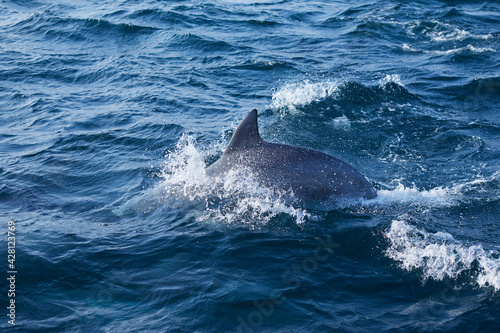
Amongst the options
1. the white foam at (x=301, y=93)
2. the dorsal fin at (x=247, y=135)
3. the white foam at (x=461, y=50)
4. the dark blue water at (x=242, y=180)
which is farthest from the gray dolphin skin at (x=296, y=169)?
the white foam at (x=461, y=50)

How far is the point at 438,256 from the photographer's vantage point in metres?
7.58

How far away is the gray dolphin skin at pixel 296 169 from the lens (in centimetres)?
918

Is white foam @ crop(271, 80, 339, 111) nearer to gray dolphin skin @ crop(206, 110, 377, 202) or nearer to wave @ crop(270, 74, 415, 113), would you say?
wave @ crop(270, 74, 415, 113)

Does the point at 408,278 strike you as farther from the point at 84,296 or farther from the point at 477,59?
the point at 477,59

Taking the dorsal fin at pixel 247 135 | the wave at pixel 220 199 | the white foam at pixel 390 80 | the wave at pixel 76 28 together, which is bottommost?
the wave at pixel 220 199

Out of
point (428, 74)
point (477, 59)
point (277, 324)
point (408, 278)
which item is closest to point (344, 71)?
point (428, 74)

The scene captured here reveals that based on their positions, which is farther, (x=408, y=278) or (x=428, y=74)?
(x=428, y=74)

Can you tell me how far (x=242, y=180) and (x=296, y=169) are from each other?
101 centimetres

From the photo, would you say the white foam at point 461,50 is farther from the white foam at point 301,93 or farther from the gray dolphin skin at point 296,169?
the gray dolphin skin at point 296,169

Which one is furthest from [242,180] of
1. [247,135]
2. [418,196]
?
[418,196]

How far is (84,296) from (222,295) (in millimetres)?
1987

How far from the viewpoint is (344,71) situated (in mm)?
17656

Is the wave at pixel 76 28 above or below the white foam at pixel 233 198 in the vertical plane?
above

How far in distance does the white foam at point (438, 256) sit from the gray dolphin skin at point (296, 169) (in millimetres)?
1245
